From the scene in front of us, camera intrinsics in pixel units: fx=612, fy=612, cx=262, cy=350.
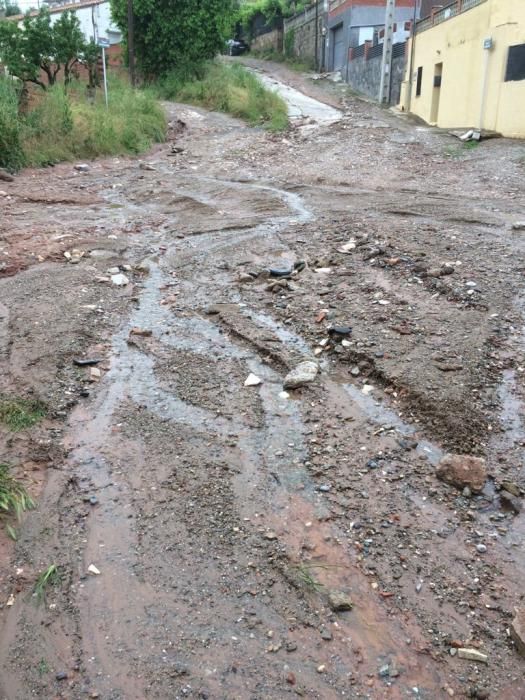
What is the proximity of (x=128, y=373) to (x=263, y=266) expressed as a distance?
232 centimetres

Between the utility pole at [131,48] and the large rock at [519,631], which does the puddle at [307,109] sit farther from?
the large rock at [519,631]

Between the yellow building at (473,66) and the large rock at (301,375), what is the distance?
10.1 meters

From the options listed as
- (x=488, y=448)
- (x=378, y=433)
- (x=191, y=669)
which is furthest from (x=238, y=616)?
(x=488, y=448)

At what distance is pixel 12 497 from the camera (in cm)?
269

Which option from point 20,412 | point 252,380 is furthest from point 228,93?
point 20,412

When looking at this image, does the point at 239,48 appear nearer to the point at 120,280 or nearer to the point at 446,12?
the point at 446,12

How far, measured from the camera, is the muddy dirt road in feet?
6.72

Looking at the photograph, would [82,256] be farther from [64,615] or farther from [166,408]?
[64,615]

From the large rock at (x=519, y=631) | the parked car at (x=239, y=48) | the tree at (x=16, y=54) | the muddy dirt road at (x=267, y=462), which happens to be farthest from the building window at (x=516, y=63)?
the parked car at (x=239, y=48)

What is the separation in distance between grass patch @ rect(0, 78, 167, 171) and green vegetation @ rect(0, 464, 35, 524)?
9236 mm

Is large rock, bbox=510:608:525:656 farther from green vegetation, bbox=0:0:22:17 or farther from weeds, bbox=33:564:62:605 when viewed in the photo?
green vegetation, bbox=0:0:22:17

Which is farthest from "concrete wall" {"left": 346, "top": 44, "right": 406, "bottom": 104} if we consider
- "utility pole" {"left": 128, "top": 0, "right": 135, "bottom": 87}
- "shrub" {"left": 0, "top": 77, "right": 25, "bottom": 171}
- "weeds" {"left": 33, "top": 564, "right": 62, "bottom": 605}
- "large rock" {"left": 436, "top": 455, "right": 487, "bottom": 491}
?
"weeds" {"left": 33, "top": 564, "right": 62, "bottom": 605}

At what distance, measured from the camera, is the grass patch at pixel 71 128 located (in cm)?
1094

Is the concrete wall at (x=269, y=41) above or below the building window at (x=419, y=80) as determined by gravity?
above
